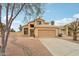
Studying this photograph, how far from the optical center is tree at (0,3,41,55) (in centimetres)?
496

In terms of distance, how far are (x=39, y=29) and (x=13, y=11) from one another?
1.77 feet

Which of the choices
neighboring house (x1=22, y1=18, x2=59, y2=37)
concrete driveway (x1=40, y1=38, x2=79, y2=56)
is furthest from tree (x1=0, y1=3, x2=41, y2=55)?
concrete driveway (x1=40, y1=38, x2=79, y2=56)

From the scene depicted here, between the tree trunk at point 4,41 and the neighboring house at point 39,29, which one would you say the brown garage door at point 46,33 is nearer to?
the neighboring house at point 39,29

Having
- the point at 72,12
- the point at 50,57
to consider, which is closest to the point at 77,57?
the point at 50,57

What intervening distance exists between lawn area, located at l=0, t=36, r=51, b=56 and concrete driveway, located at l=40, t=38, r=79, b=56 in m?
0.09

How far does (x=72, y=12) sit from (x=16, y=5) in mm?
934

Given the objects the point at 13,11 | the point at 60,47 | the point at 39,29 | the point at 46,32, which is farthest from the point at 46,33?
the point at 13,11

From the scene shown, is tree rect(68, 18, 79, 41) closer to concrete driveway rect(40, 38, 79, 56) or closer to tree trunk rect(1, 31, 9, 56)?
concrete driveway rect(40, 38, 79, 56)

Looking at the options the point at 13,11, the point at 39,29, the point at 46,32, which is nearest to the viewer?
the point at 13,11

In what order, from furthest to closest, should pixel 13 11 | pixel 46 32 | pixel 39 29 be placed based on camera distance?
pixel 46 32 < pixel 39 29 < pixel 13 11

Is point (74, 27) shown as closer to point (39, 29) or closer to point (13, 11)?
point (39, 29)

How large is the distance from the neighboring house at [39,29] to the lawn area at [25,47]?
0.39 feet

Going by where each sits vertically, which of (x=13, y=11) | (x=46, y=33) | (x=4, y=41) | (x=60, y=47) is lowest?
(x=60, y=47)

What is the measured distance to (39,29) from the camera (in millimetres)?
5117
